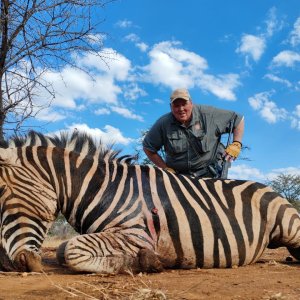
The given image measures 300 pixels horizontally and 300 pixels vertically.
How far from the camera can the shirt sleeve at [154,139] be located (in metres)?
4.93

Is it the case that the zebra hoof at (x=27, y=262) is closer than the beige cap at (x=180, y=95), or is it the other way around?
the zebra hoof at (x=27, y=262)

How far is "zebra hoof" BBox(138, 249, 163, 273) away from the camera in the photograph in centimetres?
313

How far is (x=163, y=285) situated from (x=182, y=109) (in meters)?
2.40

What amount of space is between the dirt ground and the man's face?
1.77 meters

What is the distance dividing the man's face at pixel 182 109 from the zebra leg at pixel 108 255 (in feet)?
5.91

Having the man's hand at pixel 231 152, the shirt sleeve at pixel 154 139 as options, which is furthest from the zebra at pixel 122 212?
the shirt sleeve at pixel 154 139

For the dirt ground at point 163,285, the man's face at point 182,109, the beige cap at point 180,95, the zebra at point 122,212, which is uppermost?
the beige cap at point 180,95

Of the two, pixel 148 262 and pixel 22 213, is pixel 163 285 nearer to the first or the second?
pixel 148 262

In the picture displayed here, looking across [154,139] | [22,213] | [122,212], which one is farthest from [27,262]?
[154,139]

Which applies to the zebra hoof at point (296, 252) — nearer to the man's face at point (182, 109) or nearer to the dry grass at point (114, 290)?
the man's face at point (182, 109)

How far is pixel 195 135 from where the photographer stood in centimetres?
468

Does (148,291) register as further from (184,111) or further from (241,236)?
(184,111)

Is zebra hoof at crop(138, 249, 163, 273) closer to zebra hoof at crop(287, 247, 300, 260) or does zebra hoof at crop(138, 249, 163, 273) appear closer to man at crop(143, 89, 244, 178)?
zebra hoof at crop(287, 247, 300, 260)

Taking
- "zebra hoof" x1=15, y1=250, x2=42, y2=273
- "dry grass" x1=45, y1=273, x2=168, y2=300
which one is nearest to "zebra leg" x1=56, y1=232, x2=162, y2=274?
"zebra hoof" x1=15, y1=250, x2=42, y2=273
